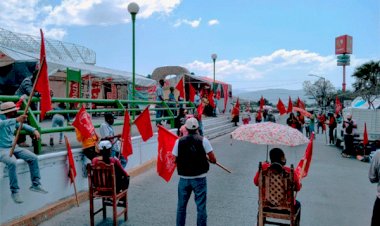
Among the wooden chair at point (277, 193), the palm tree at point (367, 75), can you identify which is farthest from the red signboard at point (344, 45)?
the wooden chair at point (277, 193)

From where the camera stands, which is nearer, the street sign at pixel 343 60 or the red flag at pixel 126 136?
the red flag at pixel 126 136

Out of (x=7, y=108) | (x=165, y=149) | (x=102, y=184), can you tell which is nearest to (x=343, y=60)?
(x=165, y=149)

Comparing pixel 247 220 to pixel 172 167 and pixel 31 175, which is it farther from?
pixel 31 175

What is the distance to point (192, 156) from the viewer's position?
520cm

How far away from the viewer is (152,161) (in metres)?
11.7

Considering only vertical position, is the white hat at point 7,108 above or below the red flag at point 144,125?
above

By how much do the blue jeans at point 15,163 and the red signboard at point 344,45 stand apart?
100m

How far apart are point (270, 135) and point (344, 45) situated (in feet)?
325

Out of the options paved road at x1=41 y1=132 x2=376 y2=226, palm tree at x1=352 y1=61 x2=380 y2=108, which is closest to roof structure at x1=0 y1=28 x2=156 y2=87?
paved road at x1=41 y1=132 x2=376 y2=226

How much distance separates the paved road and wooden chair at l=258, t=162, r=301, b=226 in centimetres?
122

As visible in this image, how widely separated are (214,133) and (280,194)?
1715 centimetres

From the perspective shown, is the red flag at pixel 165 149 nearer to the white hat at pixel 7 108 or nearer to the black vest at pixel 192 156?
the black vest at pixel 192 156

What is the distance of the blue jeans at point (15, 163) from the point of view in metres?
5.33

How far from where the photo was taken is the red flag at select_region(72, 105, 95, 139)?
710cm
